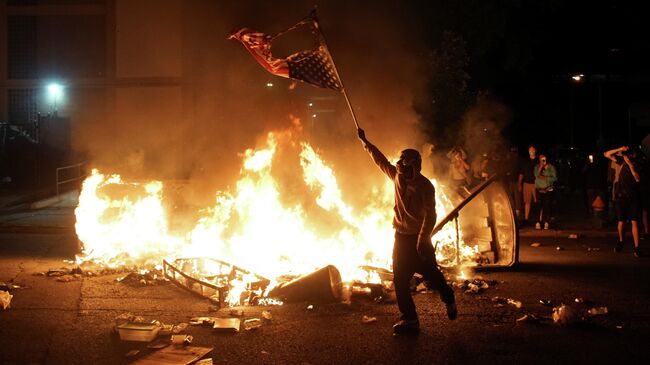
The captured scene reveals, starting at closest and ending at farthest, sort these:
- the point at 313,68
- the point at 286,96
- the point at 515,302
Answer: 1. the point at 515,302
2. the point at 313,68
3. the point at 286,96

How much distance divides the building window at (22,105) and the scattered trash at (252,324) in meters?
19.4

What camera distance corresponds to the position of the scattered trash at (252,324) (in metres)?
5.75

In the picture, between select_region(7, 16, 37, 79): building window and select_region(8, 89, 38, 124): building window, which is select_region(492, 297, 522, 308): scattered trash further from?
select_region(7, 16, 37, 79): building window

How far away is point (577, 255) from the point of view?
9523 mm

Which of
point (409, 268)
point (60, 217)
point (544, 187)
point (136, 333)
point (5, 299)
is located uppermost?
point (544, 187)

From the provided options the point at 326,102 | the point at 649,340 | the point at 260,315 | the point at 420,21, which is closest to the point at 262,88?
the point at 326,102

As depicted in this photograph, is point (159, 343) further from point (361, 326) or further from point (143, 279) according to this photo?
point (143, 279)

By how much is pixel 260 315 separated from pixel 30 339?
2.11 metres

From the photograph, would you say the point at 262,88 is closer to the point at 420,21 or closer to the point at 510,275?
the point at 420,21

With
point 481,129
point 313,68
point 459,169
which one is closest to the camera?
point 313,68

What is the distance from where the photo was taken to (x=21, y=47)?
22.8 m

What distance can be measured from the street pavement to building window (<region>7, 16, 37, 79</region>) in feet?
53.0

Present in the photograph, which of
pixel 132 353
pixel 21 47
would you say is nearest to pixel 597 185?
pixel 132 353

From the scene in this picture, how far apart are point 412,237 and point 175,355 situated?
2.37 m
